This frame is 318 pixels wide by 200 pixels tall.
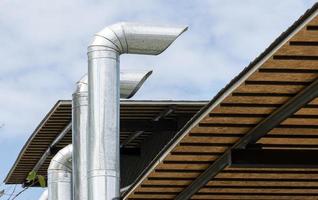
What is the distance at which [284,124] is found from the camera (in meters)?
9.88

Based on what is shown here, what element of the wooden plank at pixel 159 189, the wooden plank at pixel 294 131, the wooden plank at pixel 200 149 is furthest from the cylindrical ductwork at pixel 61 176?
the wooden plank at pixel 294 131

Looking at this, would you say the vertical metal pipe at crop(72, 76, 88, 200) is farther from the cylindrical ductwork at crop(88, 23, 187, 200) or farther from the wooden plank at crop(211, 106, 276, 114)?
the wooden plank at crop(211, 106, 276, 114)

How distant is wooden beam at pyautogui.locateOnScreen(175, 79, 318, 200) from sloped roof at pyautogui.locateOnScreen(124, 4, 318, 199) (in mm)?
25

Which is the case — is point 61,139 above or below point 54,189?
above

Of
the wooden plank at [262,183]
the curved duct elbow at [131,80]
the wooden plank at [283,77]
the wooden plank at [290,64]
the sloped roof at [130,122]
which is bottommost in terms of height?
the wooden plank at [290,64]

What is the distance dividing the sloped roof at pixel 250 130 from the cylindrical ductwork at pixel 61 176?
5.66 meters

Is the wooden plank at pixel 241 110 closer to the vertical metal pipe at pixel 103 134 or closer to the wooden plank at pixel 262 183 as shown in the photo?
the wooden plank at pixel 262 183

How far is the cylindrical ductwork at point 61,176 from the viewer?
18141mm

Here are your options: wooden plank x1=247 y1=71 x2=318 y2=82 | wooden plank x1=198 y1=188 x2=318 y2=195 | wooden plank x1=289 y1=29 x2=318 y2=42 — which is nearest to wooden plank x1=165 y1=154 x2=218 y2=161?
wooden plank x1=198 y1=188 x2=318 y2=195

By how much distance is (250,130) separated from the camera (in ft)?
32.3

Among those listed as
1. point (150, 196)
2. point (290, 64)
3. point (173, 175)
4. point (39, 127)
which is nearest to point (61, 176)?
point (39, 127)

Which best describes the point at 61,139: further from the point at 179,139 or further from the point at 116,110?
the point at 179,139

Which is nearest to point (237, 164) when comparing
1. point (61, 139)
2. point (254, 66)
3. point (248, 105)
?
point (248, 105)

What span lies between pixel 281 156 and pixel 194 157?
32.5 inches
